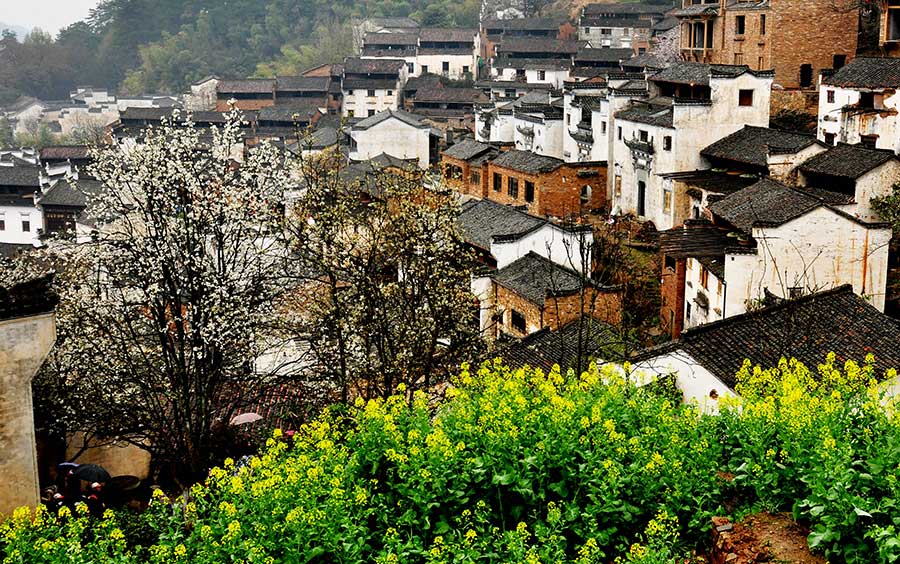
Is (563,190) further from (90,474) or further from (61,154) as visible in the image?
(61,154)

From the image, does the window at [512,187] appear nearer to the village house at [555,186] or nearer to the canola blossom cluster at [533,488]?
the village house at [555,186]

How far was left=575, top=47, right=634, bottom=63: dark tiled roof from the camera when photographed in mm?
62500

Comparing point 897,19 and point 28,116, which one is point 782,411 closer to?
point 897,19

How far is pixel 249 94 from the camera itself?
72.2m

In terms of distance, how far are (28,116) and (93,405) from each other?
7575 centimetres

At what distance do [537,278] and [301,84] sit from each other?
163 feet

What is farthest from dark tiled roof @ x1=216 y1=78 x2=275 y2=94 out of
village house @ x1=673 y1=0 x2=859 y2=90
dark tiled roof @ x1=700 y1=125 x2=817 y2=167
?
dark tiled roof @ x1=700 y1=125 x2=817 y2=167

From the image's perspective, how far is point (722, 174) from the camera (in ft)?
101

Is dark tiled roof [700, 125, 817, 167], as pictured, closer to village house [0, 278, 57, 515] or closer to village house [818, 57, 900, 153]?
village house [818, 57, 900, 153]

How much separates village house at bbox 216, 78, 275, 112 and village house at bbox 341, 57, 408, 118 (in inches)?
243

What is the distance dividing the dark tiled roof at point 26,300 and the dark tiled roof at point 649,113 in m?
22.0

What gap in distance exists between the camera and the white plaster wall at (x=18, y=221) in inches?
2019

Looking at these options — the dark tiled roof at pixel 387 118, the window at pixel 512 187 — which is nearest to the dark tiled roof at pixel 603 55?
the dark tiled roof at pixel 387 118

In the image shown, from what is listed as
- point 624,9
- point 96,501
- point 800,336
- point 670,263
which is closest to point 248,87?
point 624,9
